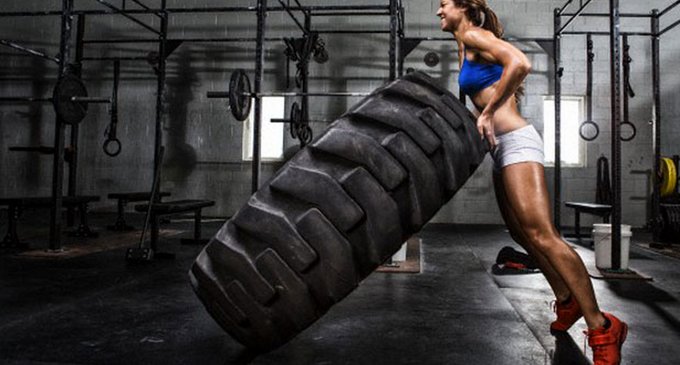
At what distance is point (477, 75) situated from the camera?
147 cm

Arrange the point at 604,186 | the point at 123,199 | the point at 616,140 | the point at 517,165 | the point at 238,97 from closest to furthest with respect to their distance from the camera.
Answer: the point at 517,165 < the point at 616,140 < the point at 238,97 < the point at 123,199 < the point at 604,186

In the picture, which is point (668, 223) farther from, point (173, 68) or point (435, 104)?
point (173, 68)

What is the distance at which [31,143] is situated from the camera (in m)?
6.56

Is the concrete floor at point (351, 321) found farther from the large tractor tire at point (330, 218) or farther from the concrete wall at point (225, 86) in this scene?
the concrete wall at point (225, 86)

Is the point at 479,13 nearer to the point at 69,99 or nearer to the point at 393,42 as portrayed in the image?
the point at 393,42

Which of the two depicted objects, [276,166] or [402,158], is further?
[276,166]

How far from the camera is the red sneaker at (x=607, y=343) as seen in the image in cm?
124

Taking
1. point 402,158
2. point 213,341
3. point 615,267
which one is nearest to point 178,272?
point 213,341

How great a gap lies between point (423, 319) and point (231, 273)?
96cm

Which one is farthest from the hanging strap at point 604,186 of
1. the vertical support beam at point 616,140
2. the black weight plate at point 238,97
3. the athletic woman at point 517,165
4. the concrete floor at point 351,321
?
the athletic woman at point 517,165

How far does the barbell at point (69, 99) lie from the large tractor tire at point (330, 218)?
8.02 feet

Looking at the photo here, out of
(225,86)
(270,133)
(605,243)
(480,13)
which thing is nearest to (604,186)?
(605,243)

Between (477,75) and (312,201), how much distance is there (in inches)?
31.4

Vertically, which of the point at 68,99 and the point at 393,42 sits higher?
the point at 393,42
